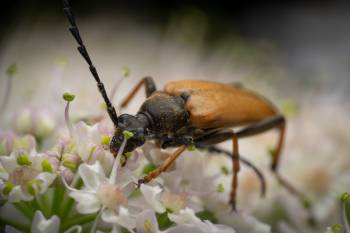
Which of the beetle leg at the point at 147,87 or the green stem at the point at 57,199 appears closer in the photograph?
the green stem at the point at 57,199

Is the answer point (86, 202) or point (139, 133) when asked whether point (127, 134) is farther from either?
point (86, 202)

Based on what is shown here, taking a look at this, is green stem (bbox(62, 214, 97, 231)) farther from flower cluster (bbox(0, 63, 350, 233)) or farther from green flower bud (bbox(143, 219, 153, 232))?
green flower bud (bbox(143, 219, 153, 232))

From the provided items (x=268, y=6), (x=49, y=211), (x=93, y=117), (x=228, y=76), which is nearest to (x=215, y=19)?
(x=228, y=76)

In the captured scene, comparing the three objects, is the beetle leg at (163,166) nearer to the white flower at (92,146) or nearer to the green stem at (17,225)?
the white flower at (92,146)

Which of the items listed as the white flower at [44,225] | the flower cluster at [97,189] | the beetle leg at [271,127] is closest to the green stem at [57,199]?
the flower cluster at [97,189]

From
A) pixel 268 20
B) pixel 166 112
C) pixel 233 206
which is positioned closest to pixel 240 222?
pixel 233 206

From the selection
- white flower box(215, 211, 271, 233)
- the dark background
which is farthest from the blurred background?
white flower box(215, 211, 271, 233)
